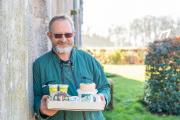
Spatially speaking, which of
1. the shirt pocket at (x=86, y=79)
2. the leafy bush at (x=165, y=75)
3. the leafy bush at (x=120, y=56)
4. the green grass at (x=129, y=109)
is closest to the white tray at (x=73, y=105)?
the shirt pocket at (x=86, y=79)

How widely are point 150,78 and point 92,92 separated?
6118 mm

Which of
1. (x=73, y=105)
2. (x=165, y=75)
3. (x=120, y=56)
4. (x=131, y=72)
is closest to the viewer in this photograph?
(x=73, y=105)

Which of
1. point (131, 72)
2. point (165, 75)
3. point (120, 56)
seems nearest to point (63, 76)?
point (165, 75)

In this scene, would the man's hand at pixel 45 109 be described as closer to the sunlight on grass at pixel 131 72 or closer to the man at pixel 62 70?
the man at pixel 62 70

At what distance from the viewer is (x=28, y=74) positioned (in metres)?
2.95

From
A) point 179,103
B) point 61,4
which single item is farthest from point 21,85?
point 179,103

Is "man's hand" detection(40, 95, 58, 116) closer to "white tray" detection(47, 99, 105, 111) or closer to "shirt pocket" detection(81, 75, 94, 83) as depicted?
"white tray" detection(47, 99, 105, 111)

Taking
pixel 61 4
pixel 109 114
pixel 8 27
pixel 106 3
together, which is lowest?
pixel 109 114

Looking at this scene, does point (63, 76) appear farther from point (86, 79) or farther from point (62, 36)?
point (62, 36)

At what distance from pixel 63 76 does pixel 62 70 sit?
45 mm

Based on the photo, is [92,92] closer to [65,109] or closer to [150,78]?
[65,109]

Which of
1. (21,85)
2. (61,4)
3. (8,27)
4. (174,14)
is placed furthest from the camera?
(174,14)

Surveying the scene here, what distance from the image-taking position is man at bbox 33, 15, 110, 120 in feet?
10.1

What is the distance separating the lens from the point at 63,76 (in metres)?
3.10
